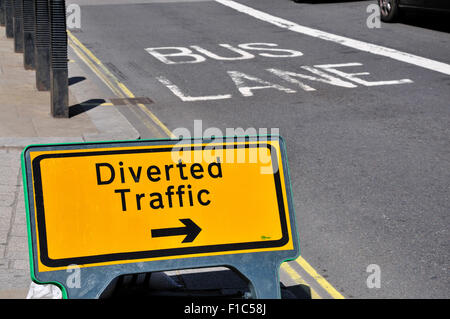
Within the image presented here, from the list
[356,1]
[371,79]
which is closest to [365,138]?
[371,79]

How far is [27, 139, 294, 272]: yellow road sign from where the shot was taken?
3.95 m

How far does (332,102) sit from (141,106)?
3.07 meters

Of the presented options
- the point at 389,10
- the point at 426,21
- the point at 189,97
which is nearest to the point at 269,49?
the point at 389,10

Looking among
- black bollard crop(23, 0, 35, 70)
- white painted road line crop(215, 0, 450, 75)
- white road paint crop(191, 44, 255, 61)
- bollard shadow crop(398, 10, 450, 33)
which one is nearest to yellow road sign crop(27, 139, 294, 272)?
white painted road line crop(215, 0, 450, 75)

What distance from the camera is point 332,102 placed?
453 inches

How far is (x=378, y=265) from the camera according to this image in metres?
5.84

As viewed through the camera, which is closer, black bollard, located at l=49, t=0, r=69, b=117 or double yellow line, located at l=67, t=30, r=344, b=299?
double yellow line, located at l=67, t=30, r=344, b=299

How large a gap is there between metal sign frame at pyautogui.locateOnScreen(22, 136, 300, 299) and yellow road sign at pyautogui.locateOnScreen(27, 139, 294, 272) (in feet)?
0.04

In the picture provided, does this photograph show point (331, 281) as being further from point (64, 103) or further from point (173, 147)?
point (64, 103)

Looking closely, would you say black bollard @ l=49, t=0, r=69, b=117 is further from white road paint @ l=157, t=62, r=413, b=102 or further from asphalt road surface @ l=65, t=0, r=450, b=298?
white road paint @ l=157, t=62, r=413, b=102

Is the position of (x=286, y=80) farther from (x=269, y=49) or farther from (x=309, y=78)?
(x=269, y=49)

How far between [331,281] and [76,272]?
2371mm

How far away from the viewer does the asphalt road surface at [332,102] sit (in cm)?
624

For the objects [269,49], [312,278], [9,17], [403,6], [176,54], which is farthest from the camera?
[9,17]
